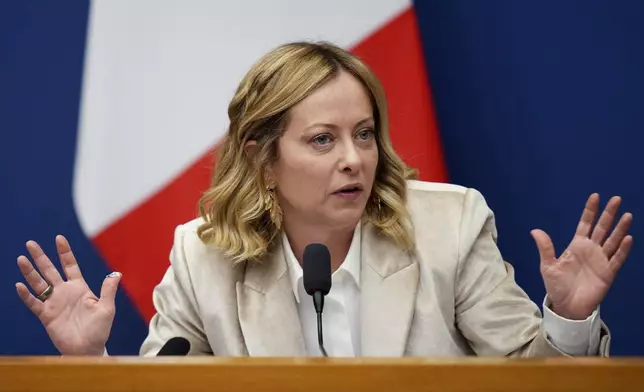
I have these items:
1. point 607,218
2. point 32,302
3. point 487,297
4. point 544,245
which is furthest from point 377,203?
point 32,302

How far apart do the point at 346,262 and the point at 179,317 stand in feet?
1.53

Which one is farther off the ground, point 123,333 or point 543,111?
point 543,111

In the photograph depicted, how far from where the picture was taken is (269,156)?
250 cm

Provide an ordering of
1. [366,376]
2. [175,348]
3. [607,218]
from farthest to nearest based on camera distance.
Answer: [607,218] < [175,348] < [366,376]

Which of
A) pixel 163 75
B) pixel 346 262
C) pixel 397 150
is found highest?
pixel 163 75

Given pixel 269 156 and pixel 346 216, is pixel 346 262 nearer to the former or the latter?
pixel 346 216

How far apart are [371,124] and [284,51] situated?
→ 0.30 m

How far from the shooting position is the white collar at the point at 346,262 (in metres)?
2.45

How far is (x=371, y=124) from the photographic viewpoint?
95.4 inches

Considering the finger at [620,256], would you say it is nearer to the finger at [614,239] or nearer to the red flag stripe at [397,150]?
the finger at [614,239]

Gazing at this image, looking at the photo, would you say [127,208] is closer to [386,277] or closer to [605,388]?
[386,277]

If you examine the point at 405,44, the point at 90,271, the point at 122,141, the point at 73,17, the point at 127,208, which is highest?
the point at 73,17

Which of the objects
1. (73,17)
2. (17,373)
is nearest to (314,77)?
(73,17)

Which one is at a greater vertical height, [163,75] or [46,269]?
[163,75]
